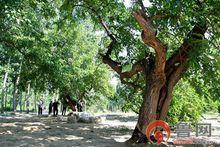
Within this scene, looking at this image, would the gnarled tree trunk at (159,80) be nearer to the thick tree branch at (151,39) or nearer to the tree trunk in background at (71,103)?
the thick tree branch at (151,39)

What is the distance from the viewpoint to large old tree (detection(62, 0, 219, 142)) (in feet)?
29.6

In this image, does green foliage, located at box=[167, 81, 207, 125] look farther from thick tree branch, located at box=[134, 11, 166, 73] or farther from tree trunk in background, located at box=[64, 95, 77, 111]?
tree trunk in background, located at box=[64, 95, 77, 111]

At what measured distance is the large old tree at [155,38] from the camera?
901cm

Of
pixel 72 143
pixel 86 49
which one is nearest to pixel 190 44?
pixel 72 143

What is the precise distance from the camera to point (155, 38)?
918 cm

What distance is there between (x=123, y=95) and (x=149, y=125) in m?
7.09

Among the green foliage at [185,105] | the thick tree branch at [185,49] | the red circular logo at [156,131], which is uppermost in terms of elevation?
the thick tree branch at [185,49]


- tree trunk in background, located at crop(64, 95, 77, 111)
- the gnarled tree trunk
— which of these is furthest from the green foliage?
tree trunk in background, located at crop(64, 95, 77, 111)

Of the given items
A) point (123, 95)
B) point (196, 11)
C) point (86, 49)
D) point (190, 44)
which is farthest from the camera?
point (86, 49)

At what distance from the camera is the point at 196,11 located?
8.98 metres

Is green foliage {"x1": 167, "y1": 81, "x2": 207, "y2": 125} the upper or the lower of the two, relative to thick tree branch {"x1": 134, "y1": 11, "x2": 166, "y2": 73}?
lower

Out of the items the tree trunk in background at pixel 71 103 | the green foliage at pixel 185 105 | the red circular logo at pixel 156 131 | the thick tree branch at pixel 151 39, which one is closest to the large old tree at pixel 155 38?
the thick tree branch at pixel 151 39

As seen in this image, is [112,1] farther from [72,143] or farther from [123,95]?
[123,95]

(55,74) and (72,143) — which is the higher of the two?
(55,74)
